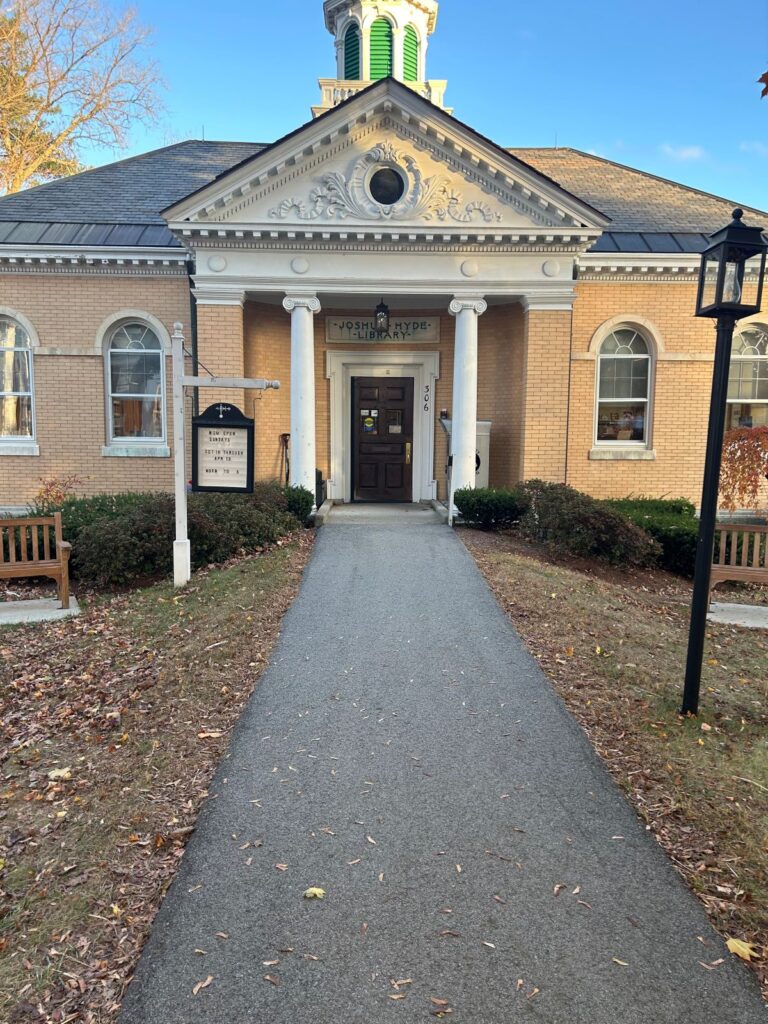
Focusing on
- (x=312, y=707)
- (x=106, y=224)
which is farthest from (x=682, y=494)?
(x=106, y=224)

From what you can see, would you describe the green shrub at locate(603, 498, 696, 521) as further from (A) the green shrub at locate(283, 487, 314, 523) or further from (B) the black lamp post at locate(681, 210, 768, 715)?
(B) the black lamp post at locate(681, 210, 768, 715)

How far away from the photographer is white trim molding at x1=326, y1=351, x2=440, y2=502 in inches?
551

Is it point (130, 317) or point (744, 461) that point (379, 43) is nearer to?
point (130, 317)

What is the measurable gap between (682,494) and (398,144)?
842cm

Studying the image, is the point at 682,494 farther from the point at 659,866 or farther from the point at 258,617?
the point at 659,866

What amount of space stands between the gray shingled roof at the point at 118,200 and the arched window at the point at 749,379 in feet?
37.3

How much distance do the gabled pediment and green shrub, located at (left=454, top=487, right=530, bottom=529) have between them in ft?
14.4

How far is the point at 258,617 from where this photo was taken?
6777 millimetres

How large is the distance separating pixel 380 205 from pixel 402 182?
22.3 inches

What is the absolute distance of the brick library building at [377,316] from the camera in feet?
36.9

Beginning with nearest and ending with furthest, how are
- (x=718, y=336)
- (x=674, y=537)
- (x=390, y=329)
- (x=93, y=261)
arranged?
(x=718, y=336)
(x=674, y=537)
(x=93, y=261)
(x=390, y=329)

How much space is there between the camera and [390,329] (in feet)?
45.6

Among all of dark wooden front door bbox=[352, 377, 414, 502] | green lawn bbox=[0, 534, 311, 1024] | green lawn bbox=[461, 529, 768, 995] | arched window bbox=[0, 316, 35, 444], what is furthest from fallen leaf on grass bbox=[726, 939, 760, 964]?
arched window bbox=[0, 316, 35, 444]

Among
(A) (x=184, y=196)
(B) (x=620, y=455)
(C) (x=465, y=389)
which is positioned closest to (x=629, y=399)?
(B) (x=620, y=455)
